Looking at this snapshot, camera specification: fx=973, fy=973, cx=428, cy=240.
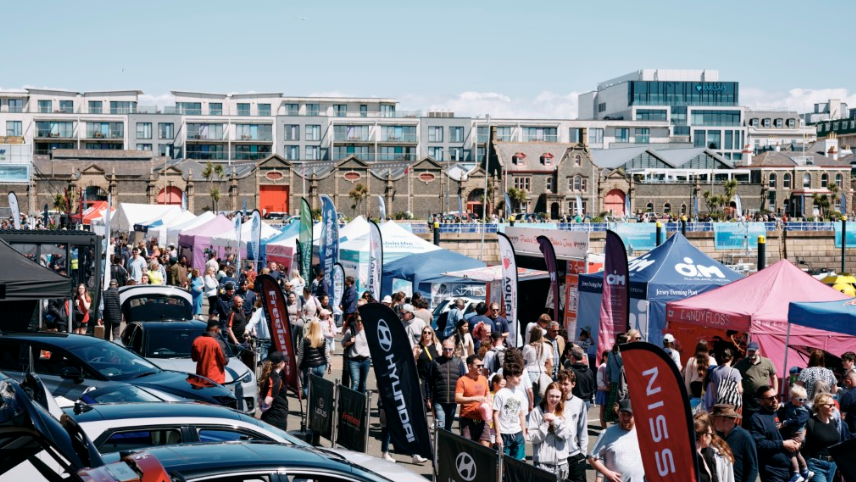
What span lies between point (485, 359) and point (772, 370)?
3813mm

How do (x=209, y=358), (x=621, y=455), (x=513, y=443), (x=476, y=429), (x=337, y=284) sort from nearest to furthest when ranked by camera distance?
1. (x=621, y=455)
2. (x=513, y=443)
3. (x=476, y=429)
4. (x=209, y=358)
5. (x=337, y=284)

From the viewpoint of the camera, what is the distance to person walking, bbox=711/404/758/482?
8.25m

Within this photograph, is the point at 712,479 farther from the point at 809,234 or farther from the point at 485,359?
the point at 809,234

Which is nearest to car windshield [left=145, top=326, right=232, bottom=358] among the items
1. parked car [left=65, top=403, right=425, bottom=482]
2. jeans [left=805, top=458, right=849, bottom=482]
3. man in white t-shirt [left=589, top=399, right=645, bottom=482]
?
parked car [left=65, top=403, right=425, bottom=482]

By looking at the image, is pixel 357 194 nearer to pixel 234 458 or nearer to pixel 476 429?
pixel 476 429

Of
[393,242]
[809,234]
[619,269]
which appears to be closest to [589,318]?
[619,269]

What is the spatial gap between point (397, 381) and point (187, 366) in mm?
5648

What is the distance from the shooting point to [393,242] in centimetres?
2700

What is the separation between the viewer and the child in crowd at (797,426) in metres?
9.60

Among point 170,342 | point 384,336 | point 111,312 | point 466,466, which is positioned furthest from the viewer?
point 111,312

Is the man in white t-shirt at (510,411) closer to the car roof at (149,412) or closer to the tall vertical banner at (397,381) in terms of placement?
the tall vertical banner at (397,381)

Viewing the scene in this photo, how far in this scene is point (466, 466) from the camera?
29.5 feet

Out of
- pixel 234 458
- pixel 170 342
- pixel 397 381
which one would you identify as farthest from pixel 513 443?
pixel 170 342

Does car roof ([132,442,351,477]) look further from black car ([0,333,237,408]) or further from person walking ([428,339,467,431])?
black car ([0,333,237,408])
